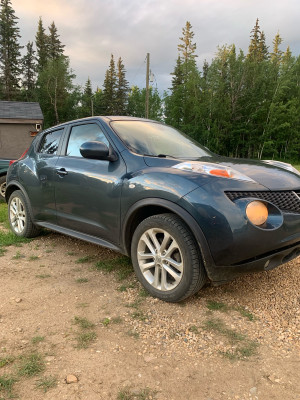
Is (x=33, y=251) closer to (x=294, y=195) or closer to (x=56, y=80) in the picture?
(x=294, y=195)

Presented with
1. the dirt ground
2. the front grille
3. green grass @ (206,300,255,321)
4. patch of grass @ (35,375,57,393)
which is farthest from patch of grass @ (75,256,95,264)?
the front grille

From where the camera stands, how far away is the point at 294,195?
109 inches

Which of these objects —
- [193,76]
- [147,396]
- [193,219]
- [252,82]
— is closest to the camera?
[147,396]

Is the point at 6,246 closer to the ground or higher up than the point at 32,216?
closer to the ground

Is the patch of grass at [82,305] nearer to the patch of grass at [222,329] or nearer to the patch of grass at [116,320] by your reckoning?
the patch of grass at [116,320]

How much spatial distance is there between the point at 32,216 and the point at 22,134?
13330 millimetres

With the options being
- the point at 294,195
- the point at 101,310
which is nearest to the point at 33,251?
the point at 101,310

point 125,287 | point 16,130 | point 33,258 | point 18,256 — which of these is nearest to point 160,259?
point 125,287

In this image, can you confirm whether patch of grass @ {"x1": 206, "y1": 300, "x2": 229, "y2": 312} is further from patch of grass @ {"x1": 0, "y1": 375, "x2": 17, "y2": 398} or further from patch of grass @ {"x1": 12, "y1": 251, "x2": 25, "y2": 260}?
patch of grass @ {"x1": 12, "y1": 251, "x2": 25, "y2": 260}

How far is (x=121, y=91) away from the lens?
2430 inches

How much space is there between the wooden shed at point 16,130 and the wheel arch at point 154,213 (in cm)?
1407

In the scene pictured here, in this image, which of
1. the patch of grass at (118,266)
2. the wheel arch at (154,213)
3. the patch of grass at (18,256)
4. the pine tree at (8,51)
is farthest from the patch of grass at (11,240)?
the pine tree at (8,51)

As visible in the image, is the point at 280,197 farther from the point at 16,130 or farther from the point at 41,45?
the point at 41,45

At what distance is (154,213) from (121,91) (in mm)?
62579
